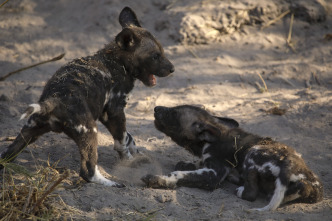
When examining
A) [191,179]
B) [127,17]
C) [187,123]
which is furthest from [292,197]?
[127,17]

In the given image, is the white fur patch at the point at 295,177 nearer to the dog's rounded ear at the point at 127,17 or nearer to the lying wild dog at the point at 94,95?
the lying wild dog at the point at 94,95

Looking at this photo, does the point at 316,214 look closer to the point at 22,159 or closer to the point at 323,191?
the point at 323,191

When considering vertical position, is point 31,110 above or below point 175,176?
above

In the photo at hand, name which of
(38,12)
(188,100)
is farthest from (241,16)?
(38,12)

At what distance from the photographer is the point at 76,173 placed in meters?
4.64

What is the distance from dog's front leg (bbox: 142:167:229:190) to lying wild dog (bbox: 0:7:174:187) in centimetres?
40

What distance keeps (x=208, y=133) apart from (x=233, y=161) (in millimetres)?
470

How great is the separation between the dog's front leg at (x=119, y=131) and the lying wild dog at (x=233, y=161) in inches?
23.9

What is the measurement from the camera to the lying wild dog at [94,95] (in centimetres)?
421

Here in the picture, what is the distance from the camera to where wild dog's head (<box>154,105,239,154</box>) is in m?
5.44

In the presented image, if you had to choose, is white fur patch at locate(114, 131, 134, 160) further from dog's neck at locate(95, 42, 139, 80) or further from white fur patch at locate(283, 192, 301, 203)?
white fur patch at locate(283, 192, 301, 203)

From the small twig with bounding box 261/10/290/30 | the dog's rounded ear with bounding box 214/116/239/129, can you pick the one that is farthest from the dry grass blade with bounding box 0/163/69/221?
the small twig with bounding box 261/10/290/30

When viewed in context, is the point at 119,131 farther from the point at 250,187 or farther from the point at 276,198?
the point at 276,198

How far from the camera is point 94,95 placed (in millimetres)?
4484
